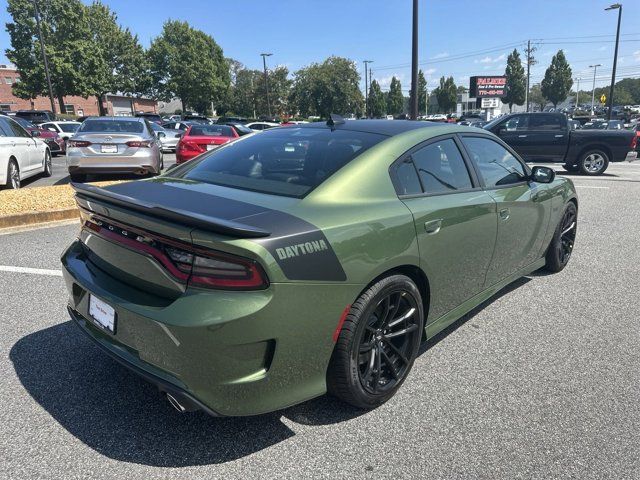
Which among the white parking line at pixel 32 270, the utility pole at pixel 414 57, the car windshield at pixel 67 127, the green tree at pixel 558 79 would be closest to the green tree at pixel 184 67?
the car windshield at pixel 67 127

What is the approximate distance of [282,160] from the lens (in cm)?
299

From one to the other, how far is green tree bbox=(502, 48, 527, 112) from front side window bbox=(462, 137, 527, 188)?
8675cm

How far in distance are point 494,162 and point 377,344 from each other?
196cm

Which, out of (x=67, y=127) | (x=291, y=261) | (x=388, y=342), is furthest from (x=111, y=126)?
(x=67, y=127)

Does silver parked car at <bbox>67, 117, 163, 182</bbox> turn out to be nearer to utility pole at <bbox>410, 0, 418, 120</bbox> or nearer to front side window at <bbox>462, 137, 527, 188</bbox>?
front side window at <bbox>462, 137, 527, 188</bbox>

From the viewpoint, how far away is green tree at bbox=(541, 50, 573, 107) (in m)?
76.4

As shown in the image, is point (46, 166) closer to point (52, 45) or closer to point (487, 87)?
point (52, 45)

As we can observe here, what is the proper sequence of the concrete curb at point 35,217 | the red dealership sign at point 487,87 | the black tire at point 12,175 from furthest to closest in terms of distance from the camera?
1. the red dealership sign at point 487,87
2. the black tire at point 12,175
3. the concrete curb at point 35,217

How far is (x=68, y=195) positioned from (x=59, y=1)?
45632 mm

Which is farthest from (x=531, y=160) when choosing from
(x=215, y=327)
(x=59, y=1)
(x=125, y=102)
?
(x=125, y=102)

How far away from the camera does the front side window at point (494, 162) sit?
350 cm

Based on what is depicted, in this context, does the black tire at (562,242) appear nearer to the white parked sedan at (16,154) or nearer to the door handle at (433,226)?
the door handle at (433,226)

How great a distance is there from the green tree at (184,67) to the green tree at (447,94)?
52.7 meters

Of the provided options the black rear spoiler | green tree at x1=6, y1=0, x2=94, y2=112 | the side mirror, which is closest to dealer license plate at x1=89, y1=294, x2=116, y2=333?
the black rear spoiler
